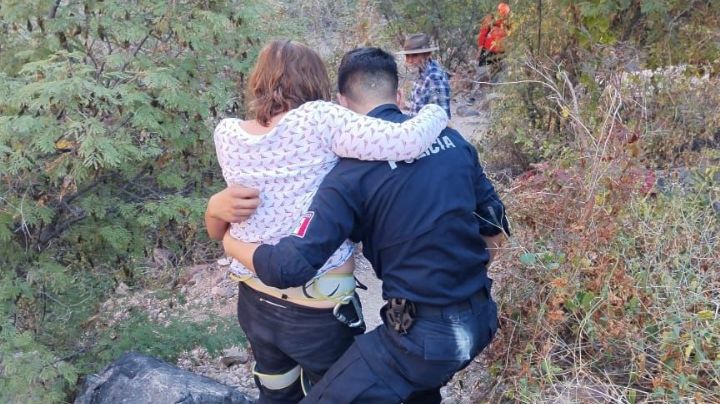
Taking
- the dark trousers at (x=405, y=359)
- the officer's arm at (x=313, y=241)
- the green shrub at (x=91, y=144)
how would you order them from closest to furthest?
the officer's arm at (x=313, y=241) < the dark trousers at (x=405, y=359) < the green shrub at (x=91, y=144)

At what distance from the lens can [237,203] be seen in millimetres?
2604

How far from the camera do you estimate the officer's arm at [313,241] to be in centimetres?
247

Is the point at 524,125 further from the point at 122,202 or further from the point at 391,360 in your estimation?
the point at 391,360

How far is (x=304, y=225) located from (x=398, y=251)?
325mm

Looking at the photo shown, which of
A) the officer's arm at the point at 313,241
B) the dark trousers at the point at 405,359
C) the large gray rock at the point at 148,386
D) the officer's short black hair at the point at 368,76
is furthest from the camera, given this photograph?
the large gray rock at the point at 148,386

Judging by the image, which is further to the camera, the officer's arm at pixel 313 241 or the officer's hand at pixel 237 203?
the officer's hand at pixel 237 203

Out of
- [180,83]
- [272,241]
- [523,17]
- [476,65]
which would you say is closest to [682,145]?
[523,17]


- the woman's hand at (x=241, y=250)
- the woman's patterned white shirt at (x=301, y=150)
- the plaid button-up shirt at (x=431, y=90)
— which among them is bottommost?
the plaid button-up shirt at (x=431, y=90)

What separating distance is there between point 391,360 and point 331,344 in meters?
0.26

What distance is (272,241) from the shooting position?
8.84 ft

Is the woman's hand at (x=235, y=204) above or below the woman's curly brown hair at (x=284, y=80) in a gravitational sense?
below

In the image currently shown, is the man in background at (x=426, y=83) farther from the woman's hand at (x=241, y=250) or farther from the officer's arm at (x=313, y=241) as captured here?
the officer's arm at (x=313, y=241)

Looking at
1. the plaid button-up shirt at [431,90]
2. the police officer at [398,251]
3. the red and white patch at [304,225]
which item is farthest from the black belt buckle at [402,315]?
the plaid button-up shirt at [431,90]

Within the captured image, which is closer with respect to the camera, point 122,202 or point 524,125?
point 122,202
